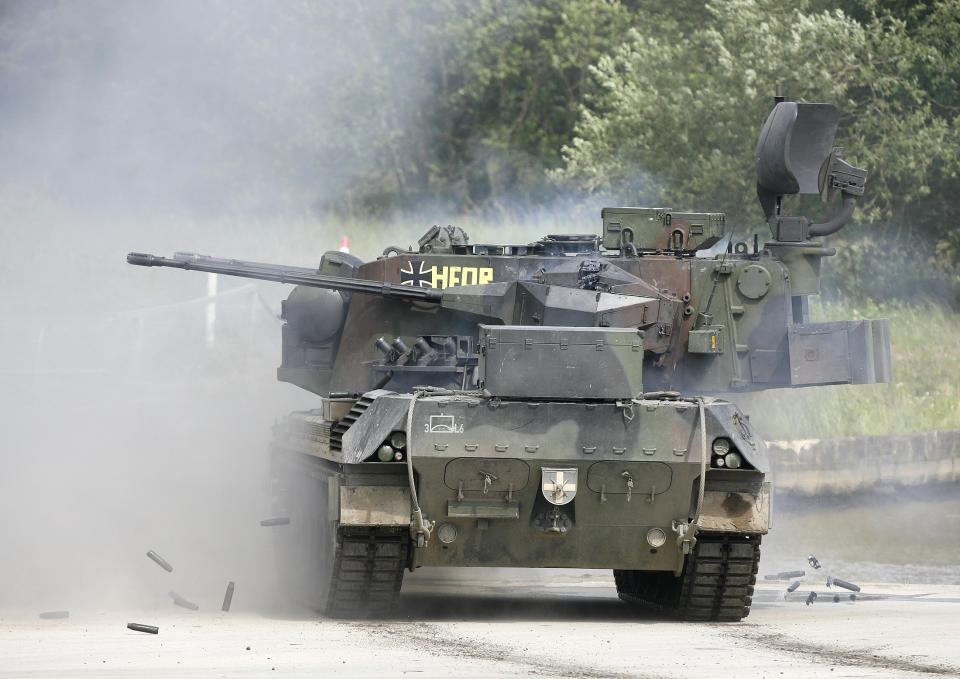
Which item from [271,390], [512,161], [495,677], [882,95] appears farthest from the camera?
[512,161]

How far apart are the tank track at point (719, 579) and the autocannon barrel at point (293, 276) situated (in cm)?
314

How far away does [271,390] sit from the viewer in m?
23.7

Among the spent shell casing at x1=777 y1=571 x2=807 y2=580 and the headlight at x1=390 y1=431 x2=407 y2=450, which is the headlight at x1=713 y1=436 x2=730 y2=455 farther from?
the spent shell casing at x1=777 y1=571 x2=807 y2=580

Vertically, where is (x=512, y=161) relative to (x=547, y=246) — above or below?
above

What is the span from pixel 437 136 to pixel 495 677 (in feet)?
97.0

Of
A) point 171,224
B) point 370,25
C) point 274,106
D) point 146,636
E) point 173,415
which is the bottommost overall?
point 146,636

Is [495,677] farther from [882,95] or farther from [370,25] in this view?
[370,25]

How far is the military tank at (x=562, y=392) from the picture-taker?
1098cm

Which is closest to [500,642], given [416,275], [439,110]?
[416,275]

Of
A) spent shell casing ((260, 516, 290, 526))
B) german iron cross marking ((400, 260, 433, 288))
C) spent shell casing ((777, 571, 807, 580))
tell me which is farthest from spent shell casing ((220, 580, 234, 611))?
spent shell casing ((777, 571, 807, 580))

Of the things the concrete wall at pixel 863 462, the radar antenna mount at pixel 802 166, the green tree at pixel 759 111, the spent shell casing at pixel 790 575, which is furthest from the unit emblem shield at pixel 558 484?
the green tree at pixel 759 111

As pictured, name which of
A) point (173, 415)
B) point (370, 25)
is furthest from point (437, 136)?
point (173, 415)

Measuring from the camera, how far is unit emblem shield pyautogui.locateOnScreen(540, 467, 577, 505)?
1097 centimetres

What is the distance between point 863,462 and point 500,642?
44.1 feet
